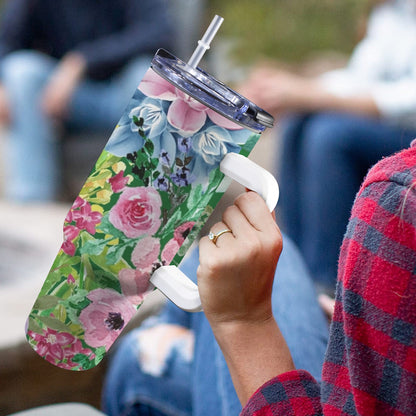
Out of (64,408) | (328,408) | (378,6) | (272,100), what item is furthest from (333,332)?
(378,6)

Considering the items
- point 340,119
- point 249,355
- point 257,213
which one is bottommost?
point 249,355

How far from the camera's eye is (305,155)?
5.23 feet

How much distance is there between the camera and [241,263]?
0.48 m

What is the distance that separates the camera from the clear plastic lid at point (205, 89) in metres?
0.46

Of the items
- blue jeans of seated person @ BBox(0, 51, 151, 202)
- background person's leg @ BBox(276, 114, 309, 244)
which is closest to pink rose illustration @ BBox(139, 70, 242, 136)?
background person's leg @ BBox(276, 114, 309, 244)

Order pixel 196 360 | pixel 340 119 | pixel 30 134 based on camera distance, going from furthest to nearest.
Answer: pixel 30 134 → pixel 340 119 → pixel 196 360

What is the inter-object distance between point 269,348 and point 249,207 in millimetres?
121

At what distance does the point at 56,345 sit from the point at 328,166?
1100mm

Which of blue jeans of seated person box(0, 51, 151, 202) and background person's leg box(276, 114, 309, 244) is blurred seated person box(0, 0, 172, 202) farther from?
background person's leg box(276, 114, 309, 244)

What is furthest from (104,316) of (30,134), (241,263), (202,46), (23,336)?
(30,134)

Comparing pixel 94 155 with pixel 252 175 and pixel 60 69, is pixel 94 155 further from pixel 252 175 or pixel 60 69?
pixel 252 175

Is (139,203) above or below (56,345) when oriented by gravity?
above

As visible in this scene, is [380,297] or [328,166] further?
[328,166]

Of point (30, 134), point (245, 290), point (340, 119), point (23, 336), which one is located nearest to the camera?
point (245, 290)
